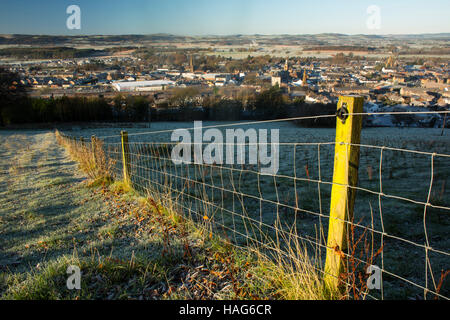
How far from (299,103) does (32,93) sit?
33.6 m

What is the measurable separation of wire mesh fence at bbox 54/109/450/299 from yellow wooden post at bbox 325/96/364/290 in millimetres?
49

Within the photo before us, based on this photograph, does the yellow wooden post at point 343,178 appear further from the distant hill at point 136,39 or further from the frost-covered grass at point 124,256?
the distant hill at point 136,39

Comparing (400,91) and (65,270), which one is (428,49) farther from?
(65,270)

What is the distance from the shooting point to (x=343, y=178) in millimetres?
1660

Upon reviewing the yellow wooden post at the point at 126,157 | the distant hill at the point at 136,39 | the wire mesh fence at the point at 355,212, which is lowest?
the wire mesh fence at the point at 355,212

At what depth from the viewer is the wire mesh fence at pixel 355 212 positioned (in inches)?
80.6

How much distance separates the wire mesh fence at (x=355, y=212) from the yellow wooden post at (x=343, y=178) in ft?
0.16

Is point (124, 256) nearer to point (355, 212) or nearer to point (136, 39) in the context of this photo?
point (355, 212)

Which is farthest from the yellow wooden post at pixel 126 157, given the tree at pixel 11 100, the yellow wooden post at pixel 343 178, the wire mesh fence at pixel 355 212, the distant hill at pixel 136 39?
the distant hill at pixel 136 39

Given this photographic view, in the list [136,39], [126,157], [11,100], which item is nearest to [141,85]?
[11,100]

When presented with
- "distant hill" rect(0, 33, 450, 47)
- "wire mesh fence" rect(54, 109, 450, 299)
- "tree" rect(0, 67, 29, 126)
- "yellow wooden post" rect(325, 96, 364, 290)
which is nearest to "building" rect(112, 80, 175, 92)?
"tree" rect(0, 67, 29, 126)

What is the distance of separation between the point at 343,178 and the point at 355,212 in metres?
3.48

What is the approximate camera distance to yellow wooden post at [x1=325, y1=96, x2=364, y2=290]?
1600 millimetres

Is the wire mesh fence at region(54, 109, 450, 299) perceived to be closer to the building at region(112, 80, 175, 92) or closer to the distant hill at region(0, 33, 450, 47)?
the building at region(112, 80, 175, 92)
